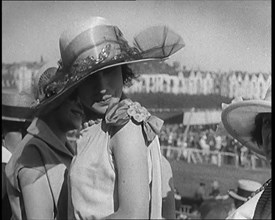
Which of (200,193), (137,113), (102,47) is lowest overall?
(200,193)

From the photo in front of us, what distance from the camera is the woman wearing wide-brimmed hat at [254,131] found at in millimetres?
1072

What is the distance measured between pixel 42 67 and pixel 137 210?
0.72 meters

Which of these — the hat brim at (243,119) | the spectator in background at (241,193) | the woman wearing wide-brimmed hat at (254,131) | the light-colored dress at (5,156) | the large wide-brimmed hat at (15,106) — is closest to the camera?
the woman wearing wide-brimmed hat at (254,131)

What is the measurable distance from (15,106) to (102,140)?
2.68 feet

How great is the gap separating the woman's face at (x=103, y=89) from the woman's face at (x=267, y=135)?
0.35 metres

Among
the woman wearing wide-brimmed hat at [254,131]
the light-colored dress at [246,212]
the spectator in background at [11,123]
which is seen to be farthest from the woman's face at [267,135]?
the spectator in background at [11,123]

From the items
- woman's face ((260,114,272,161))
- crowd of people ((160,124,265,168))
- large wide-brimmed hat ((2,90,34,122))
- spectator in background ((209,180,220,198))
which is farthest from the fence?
woman's face ((260,114,272,161))

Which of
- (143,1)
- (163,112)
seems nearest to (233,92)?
(163,112)

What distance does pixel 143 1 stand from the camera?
1521 millimetres

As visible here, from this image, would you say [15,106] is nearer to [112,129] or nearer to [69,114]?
[69,114]

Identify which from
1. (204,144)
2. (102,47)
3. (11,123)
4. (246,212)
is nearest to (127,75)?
(102,47)

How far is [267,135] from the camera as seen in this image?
1147 mm

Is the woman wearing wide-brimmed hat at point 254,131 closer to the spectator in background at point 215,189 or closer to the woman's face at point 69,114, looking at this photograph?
the woman's face at point 69,114

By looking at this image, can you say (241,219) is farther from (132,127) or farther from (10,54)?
(10,54)
